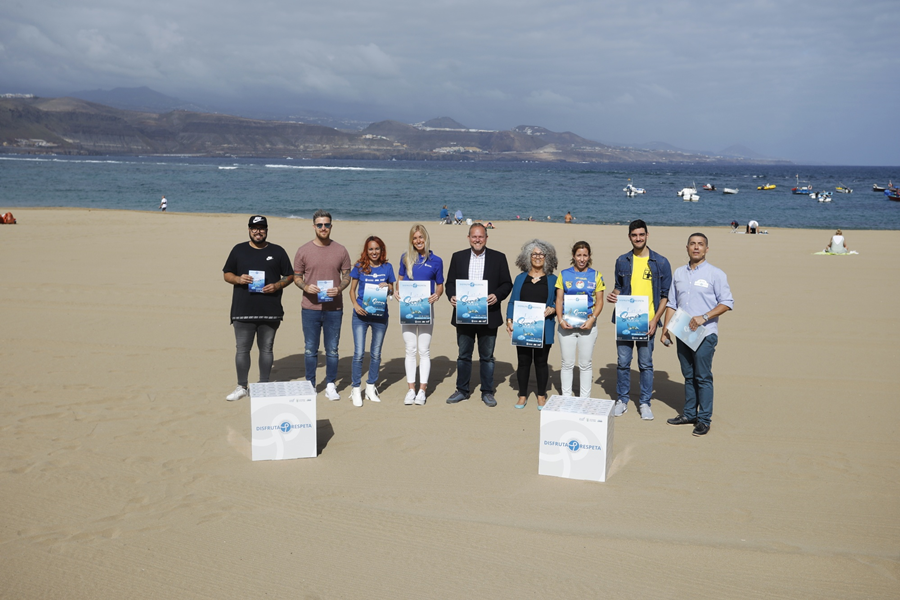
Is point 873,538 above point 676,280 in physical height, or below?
below

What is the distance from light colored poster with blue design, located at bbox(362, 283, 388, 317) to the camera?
687cm

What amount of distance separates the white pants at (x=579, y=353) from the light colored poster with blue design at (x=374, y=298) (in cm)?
186

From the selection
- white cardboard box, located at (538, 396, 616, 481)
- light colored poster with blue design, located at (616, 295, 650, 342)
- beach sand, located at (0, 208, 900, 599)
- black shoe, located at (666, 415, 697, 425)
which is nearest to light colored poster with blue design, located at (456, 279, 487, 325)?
beach sand, located at (0, 208, 900, 599)

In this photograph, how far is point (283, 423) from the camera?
5.61m

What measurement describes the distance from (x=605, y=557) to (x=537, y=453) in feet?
5.32

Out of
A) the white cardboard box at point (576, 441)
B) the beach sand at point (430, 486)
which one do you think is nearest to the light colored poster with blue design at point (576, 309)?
the beach sand at point (430, 486)

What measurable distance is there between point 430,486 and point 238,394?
2.85 metres

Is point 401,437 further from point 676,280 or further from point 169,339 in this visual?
point 169,339

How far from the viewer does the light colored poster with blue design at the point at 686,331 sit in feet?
20.3

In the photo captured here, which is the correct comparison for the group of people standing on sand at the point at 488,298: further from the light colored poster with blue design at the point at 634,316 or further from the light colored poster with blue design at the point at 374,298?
the light colored poster with blue design at the point at 634,316

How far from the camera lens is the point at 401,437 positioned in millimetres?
6230

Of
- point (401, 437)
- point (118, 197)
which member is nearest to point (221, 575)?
point (401, 437)

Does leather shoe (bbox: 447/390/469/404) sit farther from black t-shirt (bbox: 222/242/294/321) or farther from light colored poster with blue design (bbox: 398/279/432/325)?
black t-shirt (bbox: 222/242/294/321)

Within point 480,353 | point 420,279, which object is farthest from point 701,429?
point 420,279
